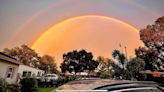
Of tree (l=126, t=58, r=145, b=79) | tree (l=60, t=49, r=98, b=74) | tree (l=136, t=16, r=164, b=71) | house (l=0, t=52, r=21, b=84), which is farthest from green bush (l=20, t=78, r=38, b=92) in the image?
tree (l=60, t=49, r=98, b=74)

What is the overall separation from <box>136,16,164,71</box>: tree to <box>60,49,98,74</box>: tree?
26.2 m

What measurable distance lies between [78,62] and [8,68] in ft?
137

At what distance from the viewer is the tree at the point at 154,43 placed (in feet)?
92.3

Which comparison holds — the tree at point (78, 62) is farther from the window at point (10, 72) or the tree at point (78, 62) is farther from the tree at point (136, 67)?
the window at point (10, 72)

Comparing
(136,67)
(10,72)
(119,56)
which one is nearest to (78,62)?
(119,56)

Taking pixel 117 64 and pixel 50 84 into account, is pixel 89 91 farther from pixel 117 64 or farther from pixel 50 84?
pixel 117 64

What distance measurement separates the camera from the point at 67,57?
195 feet

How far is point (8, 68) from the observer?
1686 centimetres

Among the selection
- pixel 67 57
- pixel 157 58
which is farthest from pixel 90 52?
pixel 157 58

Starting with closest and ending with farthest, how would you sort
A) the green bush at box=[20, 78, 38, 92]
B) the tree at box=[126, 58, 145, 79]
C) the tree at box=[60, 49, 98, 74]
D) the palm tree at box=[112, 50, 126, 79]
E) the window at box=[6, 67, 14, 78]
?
the green bush at box=[20, 78, 38, 92] < the window at box=[6, 67, 14, 78] < the tree at box=[126, 58, 145, 79] < the palm tree at box=[112, 50, 126, 79] < the tree at box=[60, 49, 98, 74]

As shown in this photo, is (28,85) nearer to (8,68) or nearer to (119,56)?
(8,68)

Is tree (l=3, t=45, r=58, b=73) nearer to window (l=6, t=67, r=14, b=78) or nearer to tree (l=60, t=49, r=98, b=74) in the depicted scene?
tree (l=60, t=49, r=98, b=74)

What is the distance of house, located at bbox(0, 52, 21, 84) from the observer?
15.5 metres

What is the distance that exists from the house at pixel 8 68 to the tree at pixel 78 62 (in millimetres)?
38900
